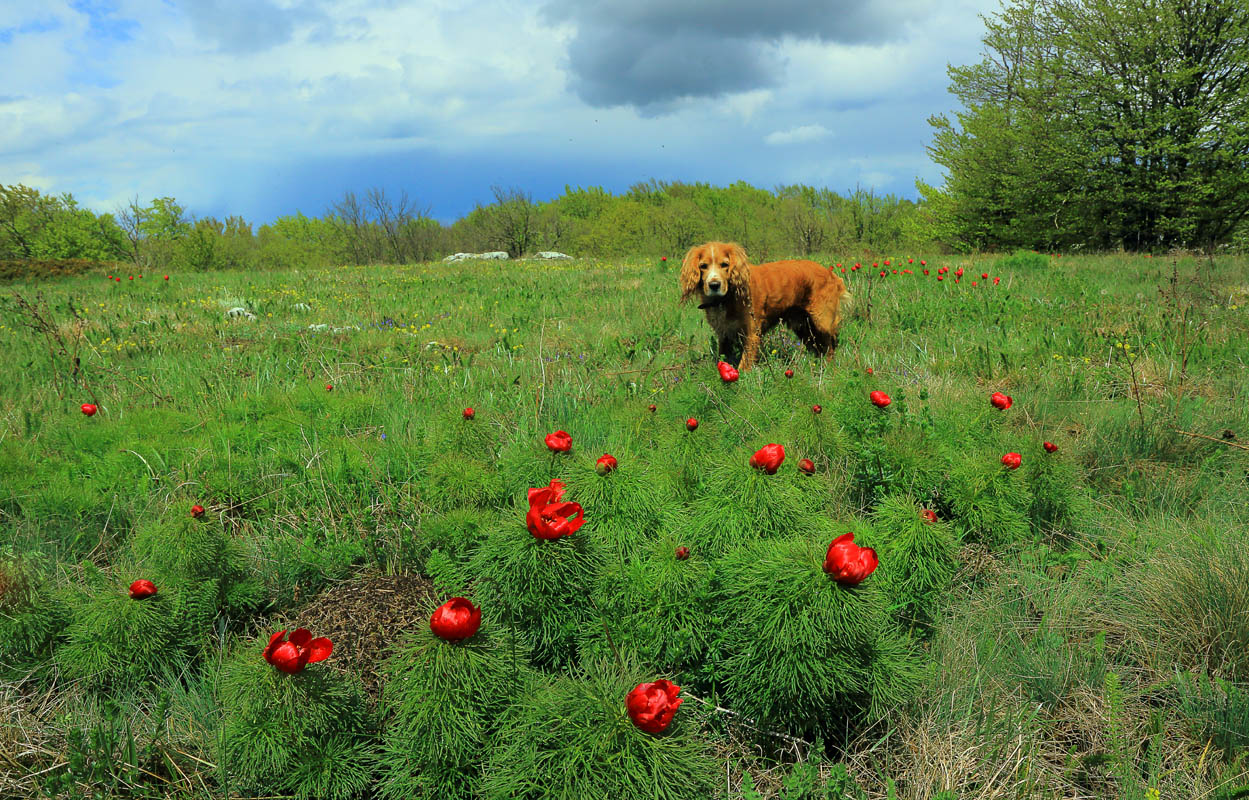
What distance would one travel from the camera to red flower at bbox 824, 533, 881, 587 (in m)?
1.34

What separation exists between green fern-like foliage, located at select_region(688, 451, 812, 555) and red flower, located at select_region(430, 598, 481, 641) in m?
0.87

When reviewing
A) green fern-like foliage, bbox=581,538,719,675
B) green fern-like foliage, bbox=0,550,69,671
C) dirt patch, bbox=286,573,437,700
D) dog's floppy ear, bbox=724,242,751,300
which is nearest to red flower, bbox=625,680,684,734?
green fern-like foliage, bbox=581,538,719,675

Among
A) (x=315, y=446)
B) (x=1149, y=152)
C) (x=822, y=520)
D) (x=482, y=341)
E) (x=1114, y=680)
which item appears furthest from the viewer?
(x=1149, y=152)

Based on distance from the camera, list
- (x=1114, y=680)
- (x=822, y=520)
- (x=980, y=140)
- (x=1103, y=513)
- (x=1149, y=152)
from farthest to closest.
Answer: (x=980, y=140) < (x=1149, y=152) < (x=1103, y=513) < (x=822, y=520) < (x=1114, y=680)

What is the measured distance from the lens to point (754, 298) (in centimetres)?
534

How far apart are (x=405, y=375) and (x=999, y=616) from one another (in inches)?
159

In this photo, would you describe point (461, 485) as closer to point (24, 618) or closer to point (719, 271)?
point (24, 618)

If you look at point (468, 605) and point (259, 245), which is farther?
point (259, 245)

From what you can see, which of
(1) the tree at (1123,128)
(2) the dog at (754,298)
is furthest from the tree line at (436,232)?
(2) the dog at (754,298)

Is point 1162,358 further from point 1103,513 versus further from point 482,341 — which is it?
point 482,341

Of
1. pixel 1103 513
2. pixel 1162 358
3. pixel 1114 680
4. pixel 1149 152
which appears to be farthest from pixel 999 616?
pixel 1149 152

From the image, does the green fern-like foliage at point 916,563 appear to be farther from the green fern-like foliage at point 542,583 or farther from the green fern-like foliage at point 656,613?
the green fern-like foliage at point 542,583

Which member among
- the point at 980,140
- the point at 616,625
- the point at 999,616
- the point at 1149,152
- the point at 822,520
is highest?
the point at 980,140

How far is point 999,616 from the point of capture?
214 centimetres
